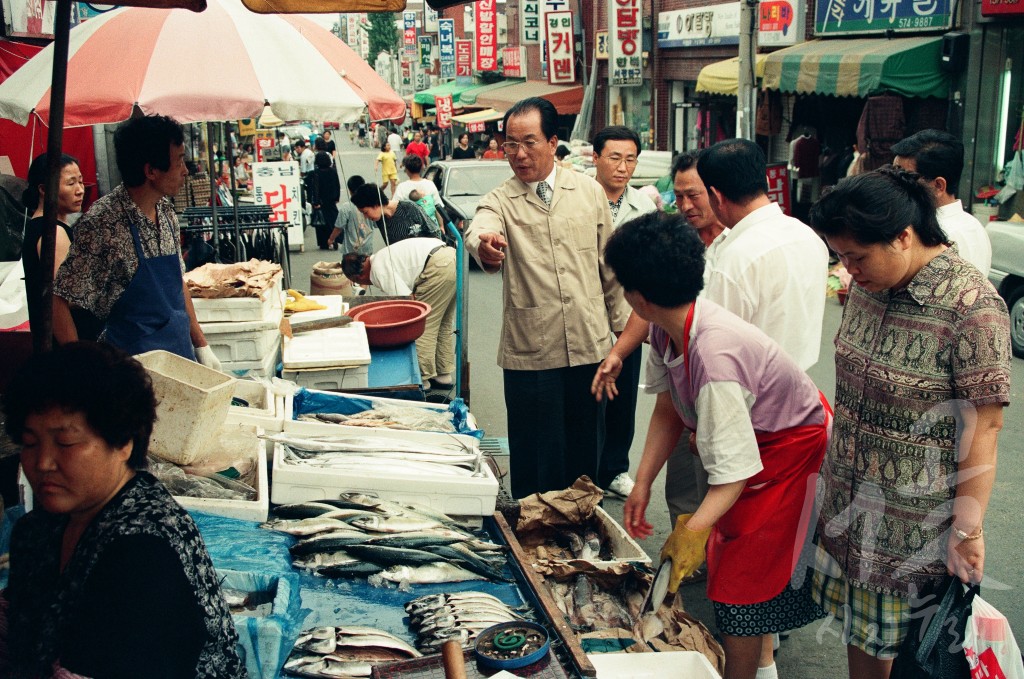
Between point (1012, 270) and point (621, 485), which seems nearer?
point (621, 485)

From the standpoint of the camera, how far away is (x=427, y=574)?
11.3ft

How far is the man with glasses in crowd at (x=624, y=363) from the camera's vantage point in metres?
5.91

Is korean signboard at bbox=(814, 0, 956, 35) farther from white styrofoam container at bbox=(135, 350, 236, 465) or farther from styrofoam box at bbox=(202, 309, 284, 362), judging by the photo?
white styrofoam container at bbox=(135, 350, 236, 465)

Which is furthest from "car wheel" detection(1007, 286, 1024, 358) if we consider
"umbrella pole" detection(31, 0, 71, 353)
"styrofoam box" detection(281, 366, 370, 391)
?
"umbrella pole" detection(31, 0, 71, 353)

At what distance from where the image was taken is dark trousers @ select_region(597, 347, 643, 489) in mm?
5871

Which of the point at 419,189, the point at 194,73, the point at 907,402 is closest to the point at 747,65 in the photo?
the point at 419,189

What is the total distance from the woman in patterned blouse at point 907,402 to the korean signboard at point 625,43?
23958 mm

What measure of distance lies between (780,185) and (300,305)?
30.3 feet

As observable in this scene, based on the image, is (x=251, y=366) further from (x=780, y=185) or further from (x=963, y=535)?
(x=780, y=185)

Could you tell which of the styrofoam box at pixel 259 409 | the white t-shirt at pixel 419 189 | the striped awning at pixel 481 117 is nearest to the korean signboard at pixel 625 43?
the striped awning at pixel 481 117

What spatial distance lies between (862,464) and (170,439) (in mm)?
2564

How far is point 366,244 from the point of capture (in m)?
11.5

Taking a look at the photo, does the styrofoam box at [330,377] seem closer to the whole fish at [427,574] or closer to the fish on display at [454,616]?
the whole fish at [427,574]

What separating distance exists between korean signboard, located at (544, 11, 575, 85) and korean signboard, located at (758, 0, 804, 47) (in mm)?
12688
